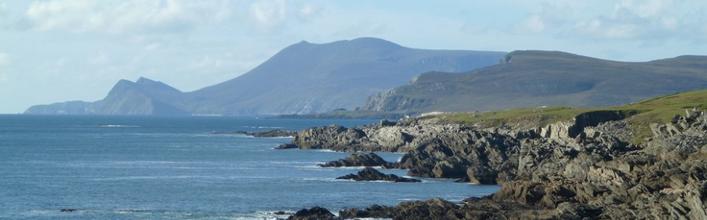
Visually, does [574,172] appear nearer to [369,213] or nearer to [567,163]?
[567,163]

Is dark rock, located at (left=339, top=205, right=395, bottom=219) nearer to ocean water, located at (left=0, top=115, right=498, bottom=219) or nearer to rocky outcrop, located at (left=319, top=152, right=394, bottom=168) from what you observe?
ocean water, located at (left=0, top=115, right=498, bottom=219)

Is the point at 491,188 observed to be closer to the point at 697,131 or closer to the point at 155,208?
the point at 697,131

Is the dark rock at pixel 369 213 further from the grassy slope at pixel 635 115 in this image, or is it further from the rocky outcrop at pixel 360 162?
the grassy slope at pixel 635 115

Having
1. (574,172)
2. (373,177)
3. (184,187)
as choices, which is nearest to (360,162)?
(373,177)

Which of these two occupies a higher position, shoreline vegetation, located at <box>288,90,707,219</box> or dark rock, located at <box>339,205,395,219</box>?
shoreline vegetation, located at <box>288,90,707,219</box>

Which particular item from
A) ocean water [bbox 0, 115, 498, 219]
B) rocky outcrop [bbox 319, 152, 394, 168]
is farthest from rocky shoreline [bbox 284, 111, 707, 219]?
ocean water [bbox 0, 115, 498, 219]

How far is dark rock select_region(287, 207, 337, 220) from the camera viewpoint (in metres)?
68.1

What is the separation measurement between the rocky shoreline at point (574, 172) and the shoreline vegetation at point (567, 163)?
79 millimetres

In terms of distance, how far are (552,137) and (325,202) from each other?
44177mm

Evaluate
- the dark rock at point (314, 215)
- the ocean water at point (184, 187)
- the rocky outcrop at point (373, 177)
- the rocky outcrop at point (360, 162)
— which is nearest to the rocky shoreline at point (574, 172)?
the dark rock at point (314, 215)

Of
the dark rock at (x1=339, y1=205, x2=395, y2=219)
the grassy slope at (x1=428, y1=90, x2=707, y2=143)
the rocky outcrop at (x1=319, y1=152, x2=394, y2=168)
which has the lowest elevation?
the dark rock at (x1=339, y1=205, x2=395, y2=219)

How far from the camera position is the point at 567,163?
290ft

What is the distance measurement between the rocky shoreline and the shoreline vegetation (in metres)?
0.08

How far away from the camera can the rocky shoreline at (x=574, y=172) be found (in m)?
62.8
